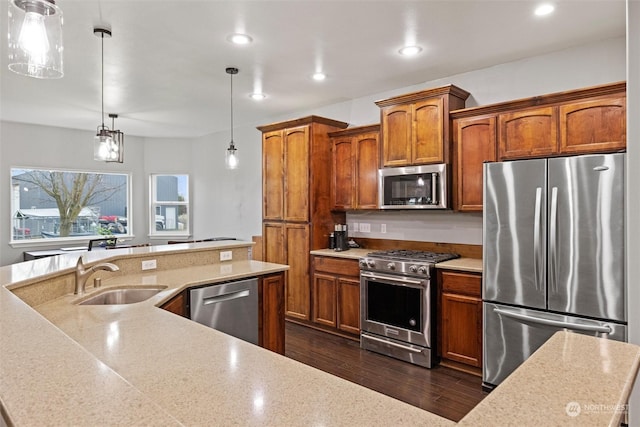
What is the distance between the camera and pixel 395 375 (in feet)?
10.9

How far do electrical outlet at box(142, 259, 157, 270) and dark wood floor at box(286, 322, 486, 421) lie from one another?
1543mm

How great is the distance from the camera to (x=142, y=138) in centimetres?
754

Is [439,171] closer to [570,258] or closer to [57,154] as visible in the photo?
[570,258]

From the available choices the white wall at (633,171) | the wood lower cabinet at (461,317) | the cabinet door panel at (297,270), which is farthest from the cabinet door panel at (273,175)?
the white wall at (633,171)

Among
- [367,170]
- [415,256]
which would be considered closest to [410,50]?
→ [367,170]

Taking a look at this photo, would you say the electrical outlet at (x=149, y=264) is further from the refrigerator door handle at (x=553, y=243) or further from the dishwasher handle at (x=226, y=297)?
the refrigerator door handle at (x=553, y=243)

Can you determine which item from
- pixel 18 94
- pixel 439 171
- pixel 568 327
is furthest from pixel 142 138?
pixel 568 327

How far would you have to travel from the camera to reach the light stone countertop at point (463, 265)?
3267 millimetres

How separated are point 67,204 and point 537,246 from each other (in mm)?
7101

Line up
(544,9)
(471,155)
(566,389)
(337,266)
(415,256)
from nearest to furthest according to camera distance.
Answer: (566,389) < (544,9) < (471,155) < (415,256) < (337,266)

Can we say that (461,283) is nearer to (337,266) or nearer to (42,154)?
(337,266)

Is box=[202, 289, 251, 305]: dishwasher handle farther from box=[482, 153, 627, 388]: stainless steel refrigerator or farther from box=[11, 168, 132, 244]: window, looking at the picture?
box=[11, 168, 132, 244]: window

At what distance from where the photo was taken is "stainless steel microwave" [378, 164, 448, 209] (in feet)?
12.1

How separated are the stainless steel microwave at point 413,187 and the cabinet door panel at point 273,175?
1.35 m
